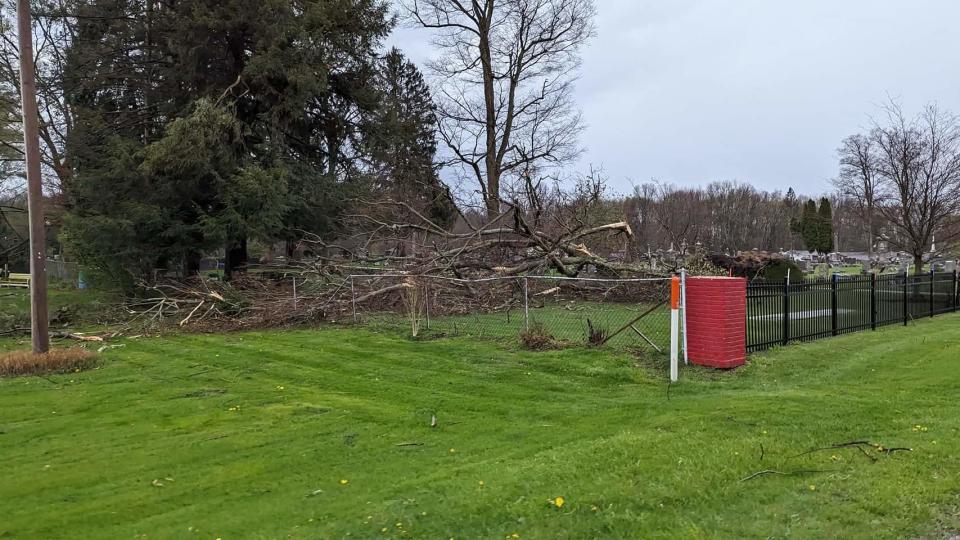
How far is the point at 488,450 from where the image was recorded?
16.9ft

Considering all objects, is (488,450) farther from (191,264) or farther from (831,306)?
(191,264)

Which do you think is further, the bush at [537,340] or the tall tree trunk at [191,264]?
the tall tree trunk at [191,264]

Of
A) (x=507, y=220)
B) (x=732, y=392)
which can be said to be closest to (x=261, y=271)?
(x=507, y=220)

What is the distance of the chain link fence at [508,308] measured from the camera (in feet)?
36.6

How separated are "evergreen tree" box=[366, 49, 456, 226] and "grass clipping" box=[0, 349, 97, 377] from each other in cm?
1071

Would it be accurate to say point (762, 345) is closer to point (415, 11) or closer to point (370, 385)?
point (370, 385)

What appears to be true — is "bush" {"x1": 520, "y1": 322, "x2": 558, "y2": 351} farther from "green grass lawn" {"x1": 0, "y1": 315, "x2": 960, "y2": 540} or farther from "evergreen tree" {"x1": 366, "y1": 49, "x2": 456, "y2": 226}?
"evergreen tree" {"x1": 366, "y1": 49, "x2": 456, "y2": 226}

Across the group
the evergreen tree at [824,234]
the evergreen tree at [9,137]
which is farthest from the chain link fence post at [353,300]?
the evergreen tree at [824,234]

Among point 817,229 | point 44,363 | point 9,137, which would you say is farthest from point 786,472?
point 817,229

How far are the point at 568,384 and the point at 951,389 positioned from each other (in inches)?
170

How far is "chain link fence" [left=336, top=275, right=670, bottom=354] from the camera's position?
439 inches

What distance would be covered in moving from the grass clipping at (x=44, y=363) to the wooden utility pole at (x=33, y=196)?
0.32m

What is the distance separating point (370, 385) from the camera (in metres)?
8.02

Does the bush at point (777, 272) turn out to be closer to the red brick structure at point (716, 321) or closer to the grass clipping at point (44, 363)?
the red brick structure at point (716, 321)
